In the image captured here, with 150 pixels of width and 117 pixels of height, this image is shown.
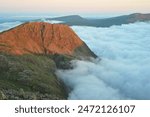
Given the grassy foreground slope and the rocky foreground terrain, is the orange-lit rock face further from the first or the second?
the grassy foreground slope

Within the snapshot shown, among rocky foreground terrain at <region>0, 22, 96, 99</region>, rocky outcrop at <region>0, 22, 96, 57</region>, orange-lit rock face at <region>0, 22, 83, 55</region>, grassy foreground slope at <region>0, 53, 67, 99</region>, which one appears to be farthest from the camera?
rocky outcrop at <region>0, 22, 96, 57</region>

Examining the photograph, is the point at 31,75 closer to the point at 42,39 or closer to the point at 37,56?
the point at 37,56

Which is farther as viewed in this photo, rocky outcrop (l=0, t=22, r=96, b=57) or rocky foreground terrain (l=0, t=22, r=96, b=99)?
rocky outcrop (l=0, t=22, r=96, b=57)

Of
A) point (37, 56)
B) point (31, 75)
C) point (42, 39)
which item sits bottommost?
point (31, 75)

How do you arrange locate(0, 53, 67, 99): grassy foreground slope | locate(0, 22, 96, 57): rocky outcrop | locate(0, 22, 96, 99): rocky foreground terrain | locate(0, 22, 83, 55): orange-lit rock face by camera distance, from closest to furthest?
1. locate(0, 53, 67, 99): grassy foreground slope
2. locate(0, 22, 96, 99): rocky foreground terrain
3. locate(0, 22, 83, 55): orange-lit rock face
4. locate(0, 22, 96, 57): rocky outcrop

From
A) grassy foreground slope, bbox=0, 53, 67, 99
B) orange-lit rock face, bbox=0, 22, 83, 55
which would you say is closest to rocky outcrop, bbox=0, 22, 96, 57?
orange-lit rock face, bbox=0, 22, 83, 55

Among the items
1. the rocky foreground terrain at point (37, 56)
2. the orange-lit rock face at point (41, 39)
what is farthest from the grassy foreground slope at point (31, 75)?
the orange-lit rock face at point (41, 39)

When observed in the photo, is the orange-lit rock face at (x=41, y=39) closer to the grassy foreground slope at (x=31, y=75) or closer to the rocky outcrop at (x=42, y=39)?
the rocky outcrop at (x=42, y=39)

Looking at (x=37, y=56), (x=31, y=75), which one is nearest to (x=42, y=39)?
(x=37, y=56)
